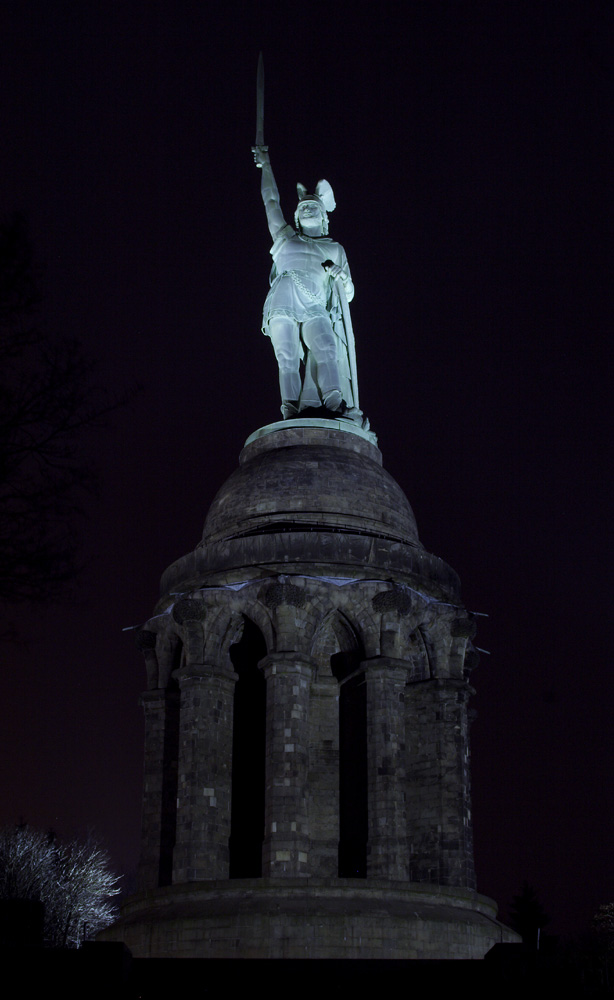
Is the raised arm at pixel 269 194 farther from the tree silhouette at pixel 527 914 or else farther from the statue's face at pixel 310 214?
the tree silhouette at pixel 527 914

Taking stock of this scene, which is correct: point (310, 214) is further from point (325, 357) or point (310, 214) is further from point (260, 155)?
point (325, 357)

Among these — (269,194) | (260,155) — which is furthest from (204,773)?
(260,155)

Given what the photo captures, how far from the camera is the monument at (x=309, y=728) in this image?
24719mm

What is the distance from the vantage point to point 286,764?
2602 cm

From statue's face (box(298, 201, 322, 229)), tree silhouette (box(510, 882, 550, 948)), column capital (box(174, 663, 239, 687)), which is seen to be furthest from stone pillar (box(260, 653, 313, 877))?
tree silhouette (box(510, 882, 550, 948))

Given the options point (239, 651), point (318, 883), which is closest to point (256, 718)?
point (239, 651)

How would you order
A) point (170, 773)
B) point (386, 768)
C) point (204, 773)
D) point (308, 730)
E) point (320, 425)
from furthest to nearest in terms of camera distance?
point (320, 425) → point (170, 773) → point (308, 730) → point (204, 773) → point (386, 768)

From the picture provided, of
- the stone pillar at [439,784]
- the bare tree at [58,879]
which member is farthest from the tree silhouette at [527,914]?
the stone pillar at [439,784]

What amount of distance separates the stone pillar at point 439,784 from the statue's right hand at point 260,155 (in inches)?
626

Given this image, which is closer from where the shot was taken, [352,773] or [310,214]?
[352,773]

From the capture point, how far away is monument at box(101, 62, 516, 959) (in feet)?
81.1

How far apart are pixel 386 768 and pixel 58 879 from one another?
3247cm

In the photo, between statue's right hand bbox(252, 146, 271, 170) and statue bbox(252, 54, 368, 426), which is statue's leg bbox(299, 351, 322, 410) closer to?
statue bbox(252, 54, 368, 426)

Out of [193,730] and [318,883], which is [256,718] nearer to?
[193,730]
